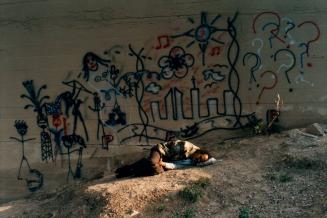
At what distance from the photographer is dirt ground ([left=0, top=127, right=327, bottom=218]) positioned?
324 inches

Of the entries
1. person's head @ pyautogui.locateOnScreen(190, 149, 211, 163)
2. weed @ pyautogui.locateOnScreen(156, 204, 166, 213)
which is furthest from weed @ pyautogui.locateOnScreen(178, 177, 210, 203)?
person's head @ pyautogui.locateOnScreen(190, 149, 211, 163)

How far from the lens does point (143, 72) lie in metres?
10.5

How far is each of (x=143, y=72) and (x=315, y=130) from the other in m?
3.12

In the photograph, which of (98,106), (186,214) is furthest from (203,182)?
(98,106)

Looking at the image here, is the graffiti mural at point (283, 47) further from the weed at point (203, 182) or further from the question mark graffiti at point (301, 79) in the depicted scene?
the weed at point (203, 182)

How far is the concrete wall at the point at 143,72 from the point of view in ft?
32.9

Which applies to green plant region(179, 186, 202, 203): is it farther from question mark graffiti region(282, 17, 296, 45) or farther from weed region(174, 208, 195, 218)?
question mark graffiti region(282, 17, 296, 45)

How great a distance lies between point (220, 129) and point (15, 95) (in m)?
3.93

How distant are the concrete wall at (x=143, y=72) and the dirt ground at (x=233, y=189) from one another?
0.79 m

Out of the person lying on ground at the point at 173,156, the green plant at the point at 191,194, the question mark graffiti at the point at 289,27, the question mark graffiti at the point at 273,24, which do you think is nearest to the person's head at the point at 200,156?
the person lying on ground at the point at 173,156

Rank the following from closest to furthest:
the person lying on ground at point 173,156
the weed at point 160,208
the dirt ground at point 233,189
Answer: the dirt ground at point 233,189 < the weed at point 160,208 < the person lying on ground at point 173,156

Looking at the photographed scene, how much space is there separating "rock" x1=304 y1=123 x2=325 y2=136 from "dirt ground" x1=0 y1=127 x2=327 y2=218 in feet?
0.58

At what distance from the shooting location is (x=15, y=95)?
1122cm

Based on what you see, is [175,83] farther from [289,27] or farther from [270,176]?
[270,176]
